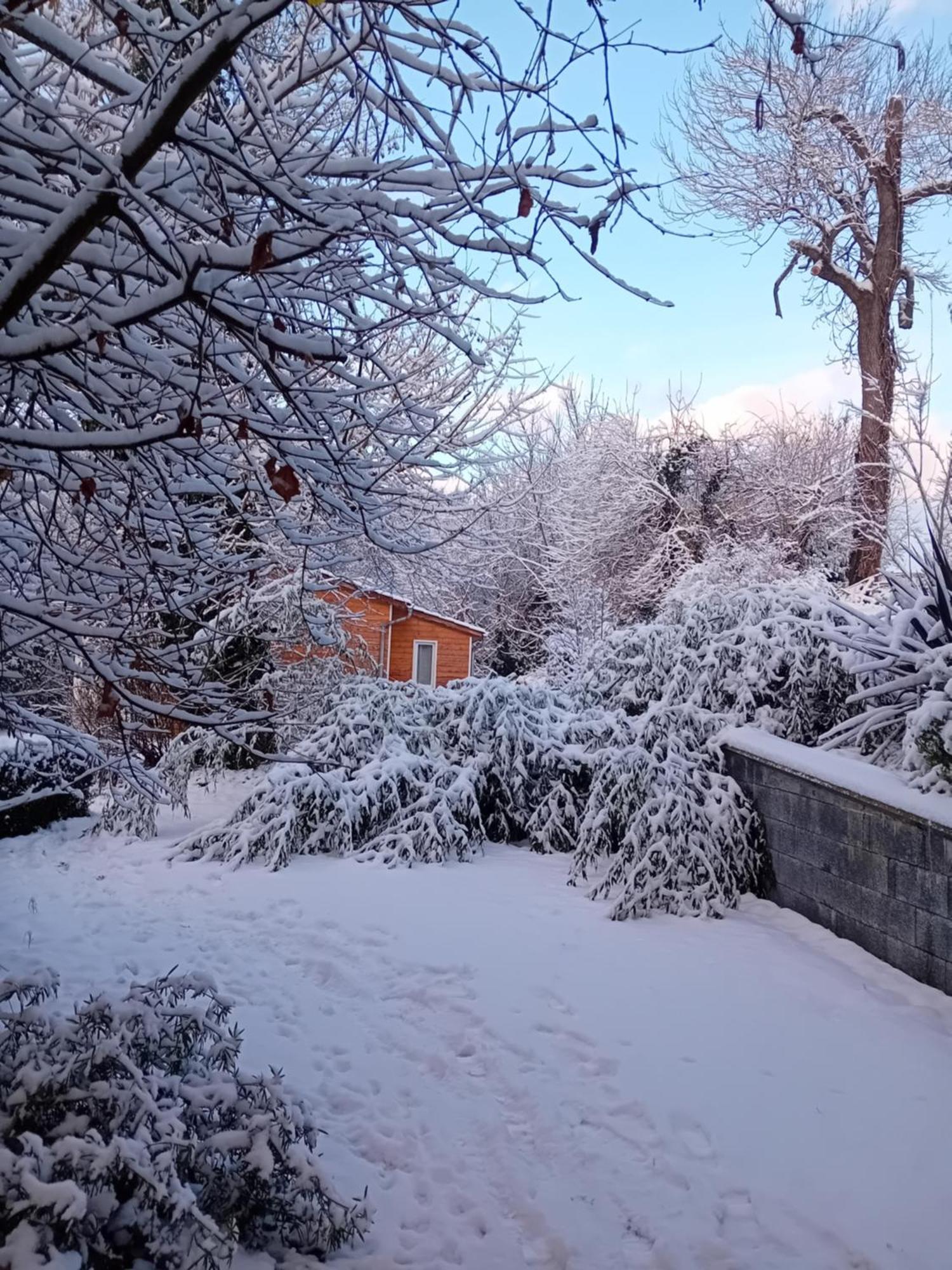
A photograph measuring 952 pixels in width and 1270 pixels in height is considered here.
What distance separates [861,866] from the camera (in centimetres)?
495

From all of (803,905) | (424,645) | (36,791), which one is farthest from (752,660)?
(424,645)

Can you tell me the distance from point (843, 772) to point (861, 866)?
479mm

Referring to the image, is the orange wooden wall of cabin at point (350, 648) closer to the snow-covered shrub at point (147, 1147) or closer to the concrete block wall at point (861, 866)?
the concrete block wall at point (861, 866)

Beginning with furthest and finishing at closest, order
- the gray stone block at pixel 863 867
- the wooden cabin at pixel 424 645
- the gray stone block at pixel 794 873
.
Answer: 1. the wooden cabin at pixel 424 645
2. the gray stone block at pixel 794 873
3. the gray stone block at pixel 863 867

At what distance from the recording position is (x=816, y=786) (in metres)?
5.40

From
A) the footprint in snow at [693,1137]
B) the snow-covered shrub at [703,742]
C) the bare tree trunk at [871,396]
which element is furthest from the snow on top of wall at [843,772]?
the bare tree trunk at [871,396]

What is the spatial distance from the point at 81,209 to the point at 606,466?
64.2ft

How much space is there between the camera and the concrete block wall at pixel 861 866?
434 cm

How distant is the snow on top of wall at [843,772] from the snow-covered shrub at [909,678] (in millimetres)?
130

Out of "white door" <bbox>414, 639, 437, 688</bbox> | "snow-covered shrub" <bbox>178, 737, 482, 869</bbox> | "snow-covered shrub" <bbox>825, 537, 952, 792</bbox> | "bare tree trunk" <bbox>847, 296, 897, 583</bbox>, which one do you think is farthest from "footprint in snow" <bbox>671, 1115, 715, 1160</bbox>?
"white door" <bbox>414, 639, 437, 688</bbox>

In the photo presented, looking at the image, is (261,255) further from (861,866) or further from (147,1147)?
(861,866)

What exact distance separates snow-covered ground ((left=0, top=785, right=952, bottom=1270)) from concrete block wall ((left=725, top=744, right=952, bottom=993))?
163 mm

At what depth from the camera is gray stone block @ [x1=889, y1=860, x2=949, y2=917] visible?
4.29 meters

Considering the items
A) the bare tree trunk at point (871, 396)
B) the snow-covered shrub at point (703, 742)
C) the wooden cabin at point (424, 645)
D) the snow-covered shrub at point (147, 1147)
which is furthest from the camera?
the wooden cabin at point (424, 645)
